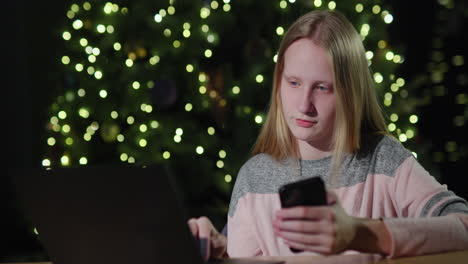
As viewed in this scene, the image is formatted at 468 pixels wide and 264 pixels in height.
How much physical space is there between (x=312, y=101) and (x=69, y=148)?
221cm

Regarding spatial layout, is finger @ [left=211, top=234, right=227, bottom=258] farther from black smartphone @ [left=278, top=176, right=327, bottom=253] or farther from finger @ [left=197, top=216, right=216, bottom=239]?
black smartphone @ [left=278, top=176, right=327, bottom=253]

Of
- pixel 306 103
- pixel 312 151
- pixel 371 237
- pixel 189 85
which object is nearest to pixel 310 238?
pixel 371 237

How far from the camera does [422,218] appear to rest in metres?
1.28

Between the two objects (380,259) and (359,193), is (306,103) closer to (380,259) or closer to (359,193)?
(359,193)

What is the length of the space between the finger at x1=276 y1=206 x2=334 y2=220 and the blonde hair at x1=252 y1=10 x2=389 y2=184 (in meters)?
0.62

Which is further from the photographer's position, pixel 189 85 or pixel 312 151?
pixel 189 85

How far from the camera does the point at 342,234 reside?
1.11m

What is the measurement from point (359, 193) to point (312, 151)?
174mm

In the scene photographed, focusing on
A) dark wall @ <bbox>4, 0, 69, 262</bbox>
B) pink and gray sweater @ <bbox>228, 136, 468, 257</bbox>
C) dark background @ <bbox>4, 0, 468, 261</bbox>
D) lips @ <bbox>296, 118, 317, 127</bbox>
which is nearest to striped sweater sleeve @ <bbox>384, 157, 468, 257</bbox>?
pink and gray sweater @ <bbox>228, 136, 468, 257</bbox>

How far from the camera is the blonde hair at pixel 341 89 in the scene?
1.69 meters

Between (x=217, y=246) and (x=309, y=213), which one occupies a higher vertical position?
(x=309, y=213)

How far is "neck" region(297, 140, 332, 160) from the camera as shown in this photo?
5.93 feet

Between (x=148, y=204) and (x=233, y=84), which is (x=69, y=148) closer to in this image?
(x=233, y=84)

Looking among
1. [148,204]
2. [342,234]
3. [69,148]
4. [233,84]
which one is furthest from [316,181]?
[69,148]
